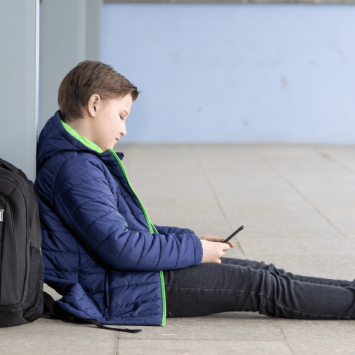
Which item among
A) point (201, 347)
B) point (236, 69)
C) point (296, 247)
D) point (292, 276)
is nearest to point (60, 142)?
point (201, 347)

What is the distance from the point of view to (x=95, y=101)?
2426 mm

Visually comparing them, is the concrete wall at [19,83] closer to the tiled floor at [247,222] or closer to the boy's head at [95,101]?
the boy's head at [95,101]

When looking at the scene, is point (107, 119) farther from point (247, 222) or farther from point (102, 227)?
point (247, 222)

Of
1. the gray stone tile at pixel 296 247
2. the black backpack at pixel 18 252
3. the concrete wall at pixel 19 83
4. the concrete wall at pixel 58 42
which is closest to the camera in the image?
the black backpack at pixel 18 252

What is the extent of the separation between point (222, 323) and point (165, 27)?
331 inches

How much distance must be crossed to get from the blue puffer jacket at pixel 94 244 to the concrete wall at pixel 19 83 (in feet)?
0.67

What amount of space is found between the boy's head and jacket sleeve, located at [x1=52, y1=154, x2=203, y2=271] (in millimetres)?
157

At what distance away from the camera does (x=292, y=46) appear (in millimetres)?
10383

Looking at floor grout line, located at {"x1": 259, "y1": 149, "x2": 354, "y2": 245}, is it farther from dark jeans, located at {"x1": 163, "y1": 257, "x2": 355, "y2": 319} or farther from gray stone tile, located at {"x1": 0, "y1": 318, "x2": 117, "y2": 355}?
gray stone tile, located at {"x1": 0, "y1": 318, "x2": 117, "y2": 355}

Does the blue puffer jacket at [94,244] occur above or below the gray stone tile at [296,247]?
above

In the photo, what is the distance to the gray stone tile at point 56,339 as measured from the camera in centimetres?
218

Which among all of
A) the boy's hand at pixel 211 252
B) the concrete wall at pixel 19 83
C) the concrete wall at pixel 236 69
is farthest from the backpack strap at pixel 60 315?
the concrete wall at pixel 236 69

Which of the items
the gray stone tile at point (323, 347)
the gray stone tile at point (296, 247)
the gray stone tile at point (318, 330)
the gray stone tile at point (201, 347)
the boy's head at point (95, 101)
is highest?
the boy's head at point (95, 101)

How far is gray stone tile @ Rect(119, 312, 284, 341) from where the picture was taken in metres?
2.37
